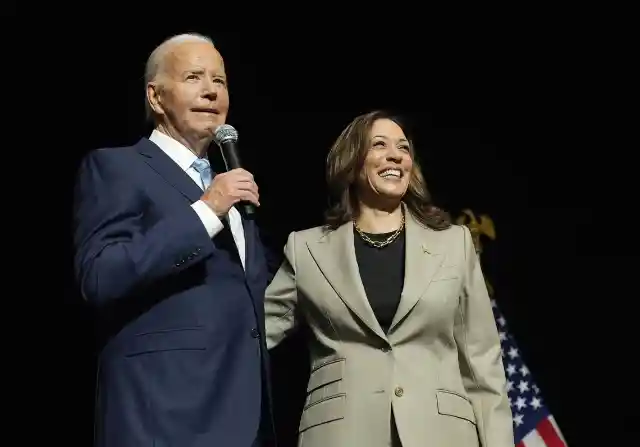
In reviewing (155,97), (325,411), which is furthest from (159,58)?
(325,411)

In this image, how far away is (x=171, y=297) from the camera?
2.43 meters

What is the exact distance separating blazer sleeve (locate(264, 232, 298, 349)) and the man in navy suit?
20 cm

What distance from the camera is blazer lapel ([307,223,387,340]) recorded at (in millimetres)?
2639

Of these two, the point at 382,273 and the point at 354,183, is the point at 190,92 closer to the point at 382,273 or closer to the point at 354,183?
the point at 354,183

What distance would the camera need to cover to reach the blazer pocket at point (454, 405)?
2613 mm

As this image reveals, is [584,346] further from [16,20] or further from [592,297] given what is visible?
[16,20]

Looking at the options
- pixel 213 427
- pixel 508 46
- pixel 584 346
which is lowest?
pixel 584 346

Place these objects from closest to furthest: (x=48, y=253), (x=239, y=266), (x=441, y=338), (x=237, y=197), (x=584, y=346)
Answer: (x=237, y=197) < (x=239, y=266) < (x=441, y=338) < (x=48, y=253) < (x=584, y=346)

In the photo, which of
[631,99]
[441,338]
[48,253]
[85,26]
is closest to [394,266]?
[441,338]

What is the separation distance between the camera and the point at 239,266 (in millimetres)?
2549

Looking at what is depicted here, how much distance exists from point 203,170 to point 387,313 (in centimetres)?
56

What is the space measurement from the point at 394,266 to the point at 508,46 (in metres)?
1.80

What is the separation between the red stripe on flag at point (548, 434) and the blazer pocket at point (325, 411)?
155 cm

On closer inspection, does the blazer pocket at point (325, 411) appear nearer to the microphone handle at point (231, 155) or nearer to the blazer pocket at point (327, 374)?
the blazer pocket at point (327, 374)
